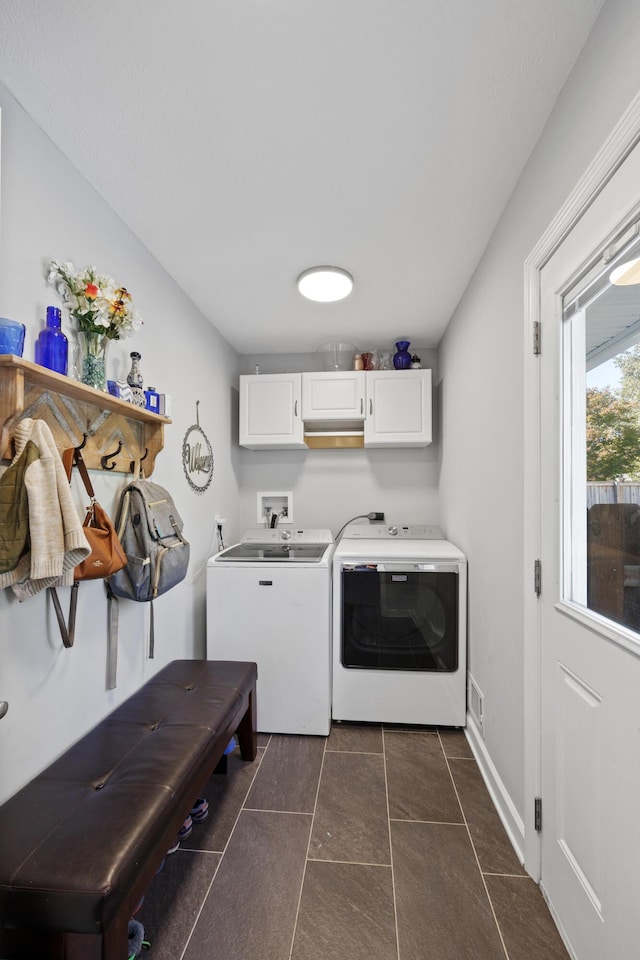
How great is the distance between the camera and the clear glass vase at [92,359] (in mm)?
1336

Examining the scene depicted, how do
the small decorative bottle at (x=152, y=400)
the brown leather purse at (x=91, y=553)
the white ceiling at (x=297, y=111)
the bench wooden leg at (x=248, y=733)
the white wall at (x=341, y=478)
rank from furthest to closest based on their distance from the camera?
the white wall at (x=341, y=478), the bench wooden leg at (x=248, y=733), the small decorative bottle at (x=152, y=400), the brown leather purse at (x=91, y=553), the white ceiling at (x=297, y=111)

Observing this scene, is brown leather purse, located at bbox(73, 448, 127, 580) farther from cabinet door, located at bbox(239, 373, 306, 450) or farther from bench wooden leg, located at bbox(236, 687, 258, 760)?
cabinet door, located at bbox(239, 373, 306, 450)

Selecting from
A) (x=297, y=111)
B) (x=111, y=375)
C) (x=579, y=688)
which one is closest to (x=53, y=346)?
(x=111, y=375)

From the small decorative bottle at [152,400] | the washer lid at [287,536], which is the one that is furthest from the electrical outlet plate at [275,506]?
the small decorative bottle at [152,400]

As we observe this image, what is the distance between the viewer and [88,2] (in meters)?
0.93

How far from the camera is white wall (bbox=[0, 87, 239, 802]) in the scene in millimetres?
1135

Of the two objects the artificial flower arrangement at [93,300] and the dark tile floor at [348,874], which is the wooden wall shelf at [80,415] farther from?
the dark tile floor at [348,874]

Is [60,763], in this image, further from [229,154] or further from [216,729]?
[229,154]

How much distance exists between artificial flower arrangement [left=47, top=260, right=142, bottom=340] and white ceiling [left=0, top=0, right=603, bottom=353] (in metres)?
0.10

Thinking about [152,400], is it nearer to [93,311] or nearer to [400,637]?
[93,311]

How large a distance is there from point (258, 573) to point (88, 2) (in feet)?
6.70

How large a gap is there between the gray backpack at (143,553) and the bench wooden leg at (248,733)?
1.76 feet

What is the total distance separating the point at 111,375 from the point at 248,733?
1680 millimetres

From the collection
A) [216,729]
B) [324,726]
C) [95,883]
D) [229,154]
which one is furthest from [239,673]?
[229,154]
